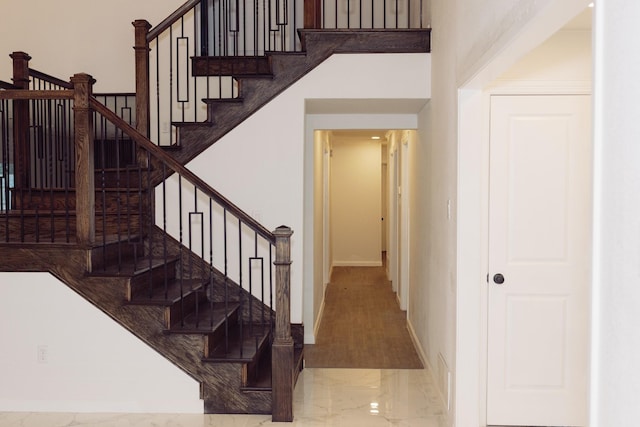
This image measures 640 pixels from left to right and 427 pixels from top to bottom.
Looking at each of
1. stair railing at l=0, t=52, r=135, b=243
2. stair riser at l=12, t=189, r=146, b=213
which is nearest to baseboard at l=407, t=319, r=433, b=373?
stair riser at l=12, t=189, r=146, b=213

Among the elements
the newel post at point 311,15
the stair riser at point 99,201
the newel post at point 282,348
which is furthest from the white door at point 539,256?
the stair riser at point 99,201

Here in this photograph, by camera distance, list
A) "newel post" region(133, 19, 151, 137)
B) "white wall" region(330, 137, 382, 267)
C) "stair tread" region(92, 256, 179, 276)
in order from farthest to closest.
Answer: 1. "white wall" region(330, 137, 382, 267)
2. "newel post" region(133, 19, 151, 137)
3. "stair tread" region(92, 256, 179, 276)

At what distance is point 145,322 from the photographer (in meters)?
3.70

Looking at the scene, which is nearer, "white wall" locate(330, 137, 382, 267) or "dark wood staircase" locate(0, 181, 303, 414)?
"dark wood staircase" locate(0, 181, 303, 414)

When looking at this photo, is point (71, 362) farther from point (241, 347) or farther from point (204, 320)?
point (241, 347)

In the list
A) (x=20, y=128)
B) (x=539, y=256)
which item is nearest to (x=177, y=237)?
(x=20, y=128)

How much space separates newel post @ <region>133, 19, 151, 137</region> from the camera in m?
4.69

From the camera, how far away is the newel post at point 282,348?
11.9 feet

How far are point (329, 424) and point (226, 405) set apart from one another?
694 millimetres

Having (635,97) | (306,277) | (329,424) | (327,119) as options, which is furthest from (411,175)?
(635,97)

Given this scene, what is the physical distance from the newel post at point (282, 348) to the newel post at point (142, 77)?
5.94ft

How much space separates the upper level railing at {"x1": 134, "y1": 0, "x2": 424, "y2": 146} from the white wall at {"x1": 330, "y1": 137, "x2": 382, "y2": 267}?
16.1 ft

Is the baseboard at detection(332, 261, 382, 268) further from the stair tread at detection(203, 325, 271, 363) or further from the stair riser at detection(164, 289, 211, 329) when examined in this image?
the stair riser at detection(164, 289, 211, 329)

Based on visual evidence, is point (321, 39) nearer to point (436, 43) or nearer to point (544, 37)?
point (436, 43)
